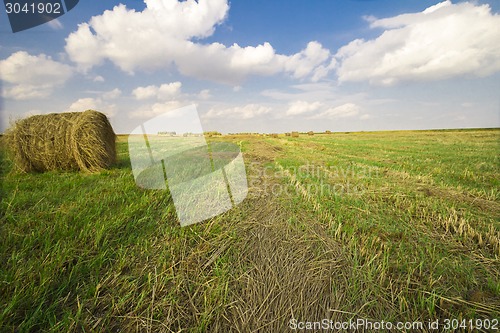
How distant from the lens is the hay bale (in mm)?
7098

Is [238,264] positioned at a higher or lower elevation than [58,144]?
lower

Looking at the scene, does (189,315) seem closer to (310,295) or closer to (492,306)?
(310,295)

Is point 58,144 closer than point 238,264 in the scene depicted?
No

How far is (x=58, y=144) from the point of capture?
23.5ft

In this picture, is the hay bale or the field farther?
the hay bale

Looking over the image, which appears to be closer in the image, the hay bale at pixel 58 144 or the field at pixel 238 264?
the field at pixel 238 264

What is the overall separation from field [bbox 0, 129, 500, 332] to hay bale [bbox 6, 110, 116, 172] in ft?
11.9

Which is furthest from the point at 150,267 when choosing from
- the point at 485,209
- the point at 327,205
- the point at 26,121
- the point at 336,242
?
the point at 26,121

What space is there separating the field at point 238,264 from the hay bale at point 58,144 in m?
3.61

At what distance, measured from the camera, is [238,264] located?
7.61ft

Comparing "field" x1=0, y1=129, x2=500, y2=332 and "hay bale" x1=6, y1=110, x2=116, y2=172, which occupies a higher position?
"hay bale" x1=6, y1=110, x2=116, y2=172

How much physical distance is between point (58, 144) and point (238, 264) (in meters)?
8.20

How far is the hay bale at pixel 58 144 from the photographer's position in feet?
23.3

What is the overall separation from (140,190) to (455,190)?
704cm
